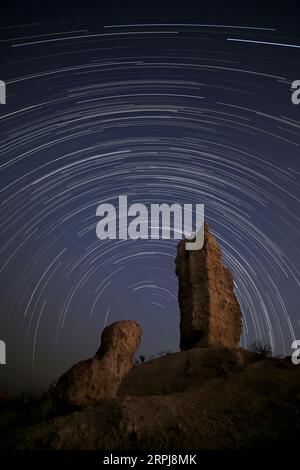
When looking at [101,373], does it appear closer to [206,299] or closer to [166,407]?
[166,407]

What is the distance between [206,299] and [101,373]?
10.1 metres

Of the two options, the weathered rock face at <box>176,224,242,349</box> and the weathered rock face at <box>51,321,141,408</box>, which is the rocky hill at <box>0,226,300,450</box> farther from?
the weathered rock face at <box>176,224,242,349</box>

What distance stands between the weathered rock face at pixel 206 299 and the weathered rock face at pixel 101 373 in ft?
22.8

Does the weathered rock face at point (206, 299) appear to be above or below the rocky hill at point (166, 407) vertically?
above

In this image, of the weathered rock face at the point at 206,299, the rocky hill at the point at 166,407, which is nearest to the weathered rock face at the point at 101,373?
the rocky hill at the point at 166,407

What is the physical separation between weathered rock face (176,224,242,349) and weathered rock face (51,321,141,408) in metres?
6.94

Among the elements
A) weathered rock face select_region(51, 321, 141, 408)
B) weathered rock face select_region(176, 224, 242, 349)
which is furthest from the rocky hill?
weathered rock face select_region(176, 224, 242, 349)

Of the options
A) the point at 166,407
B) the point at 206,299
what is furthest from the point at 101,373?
the point at 206,299

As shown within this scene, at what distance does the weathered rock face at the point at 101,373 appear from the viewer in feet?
34.6

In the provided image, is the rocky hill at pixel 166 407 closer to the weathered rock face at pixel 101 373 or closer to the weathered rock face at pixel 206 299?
the weathered rock face at pixel 101 373

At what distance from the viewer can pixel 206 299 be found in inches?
778

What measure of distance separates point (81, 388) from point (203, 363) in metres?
7.82

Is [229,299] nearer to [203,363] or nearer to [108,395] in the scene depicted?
[203,363]

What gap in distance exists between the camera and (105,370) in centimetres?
1138
